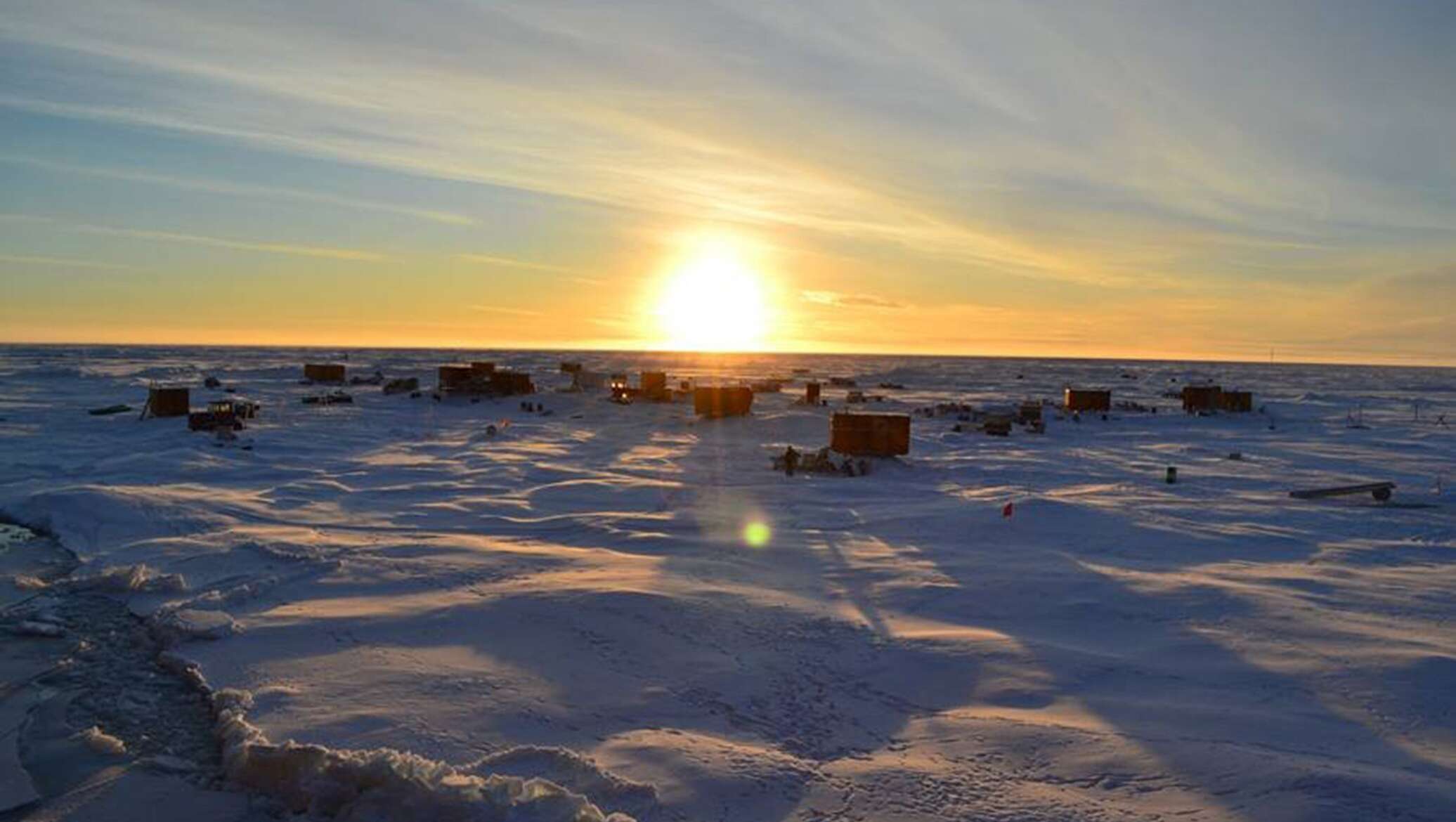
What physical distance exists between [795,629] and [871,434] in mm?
18062

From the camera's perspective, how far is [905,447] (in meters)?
30.0

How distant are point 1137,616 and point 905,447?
17.1 meters

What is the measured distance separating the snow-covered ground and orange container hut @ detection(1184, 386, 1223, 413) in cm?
2867

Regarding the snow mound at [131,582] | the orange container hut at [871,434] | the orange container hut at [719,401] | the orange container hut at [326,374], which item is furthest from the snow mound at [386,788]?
the orange container hut at [326,374]

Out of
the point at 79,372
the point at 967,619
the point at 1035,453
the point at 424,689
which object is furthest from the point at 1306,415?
the point at 79,372

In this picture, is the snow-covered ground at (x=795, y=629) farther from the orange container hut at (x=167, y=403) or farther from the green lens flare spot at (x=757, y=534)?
the orange container hut at (x=167, y=403)

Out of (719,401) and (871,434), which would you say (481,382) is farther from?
(871,434)

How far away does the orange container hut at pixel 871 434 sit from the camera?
1170 inches

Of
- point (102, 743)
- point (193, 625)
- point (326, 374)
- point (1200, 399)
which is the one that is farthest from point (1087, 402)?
point (102, 743)

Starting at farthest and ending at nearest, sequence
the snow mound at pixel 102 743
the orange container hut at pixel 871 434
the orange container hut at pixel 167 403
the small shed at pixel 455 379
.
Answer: the small shed at pixel 455 379, the orange container hut at pixel 167 403, the orange container hut at pixel 871 434, the snow mound at pixel 102 743

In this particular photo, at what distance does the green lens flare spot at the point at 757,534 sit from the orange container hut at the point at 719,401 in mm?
25685

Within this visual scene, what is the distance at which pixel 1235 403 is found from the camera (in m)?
58.5

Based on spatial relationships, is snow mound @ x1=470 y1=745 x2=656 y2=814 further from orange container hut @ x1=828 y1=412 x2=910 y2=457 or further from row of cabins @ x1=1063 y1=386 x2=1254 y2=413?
row of cabins @ x1=1063 y1=386 x2=1254 y2=413

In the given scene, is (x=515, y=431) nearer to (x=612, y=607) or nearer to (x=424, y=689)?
(x=612, y=607)
